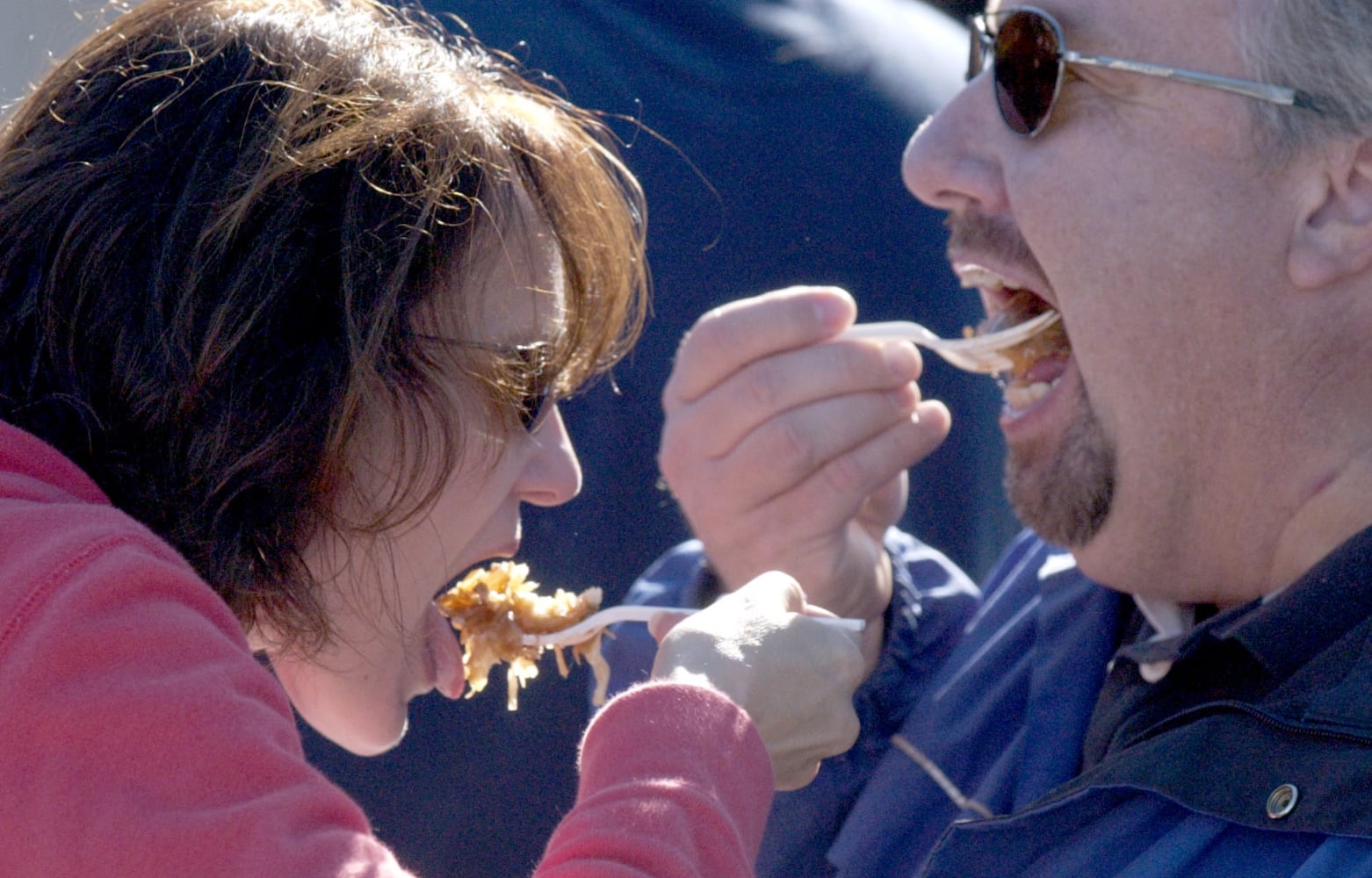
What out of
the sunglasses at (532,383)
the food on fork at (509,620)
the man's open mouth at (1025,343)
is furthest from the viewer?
the man's open mouth at (1025,343)

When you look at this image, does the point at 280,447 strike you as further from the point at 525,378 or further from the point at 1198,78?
the point at 1198,78

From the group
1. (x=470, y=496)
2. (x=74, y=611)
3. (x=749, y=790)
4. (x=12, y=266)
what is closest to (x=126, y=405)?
(x=12, y=266)

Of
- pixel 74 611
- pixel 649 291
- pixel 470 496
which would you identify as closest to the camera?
pixel 74 611

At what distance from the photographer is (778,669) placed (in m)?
1.52

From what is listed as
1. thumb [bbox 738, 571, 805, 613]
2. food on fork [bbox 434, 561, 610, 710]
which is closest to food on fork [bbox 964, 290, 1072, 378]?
thumb [bbox 738, 571, 805, 613]

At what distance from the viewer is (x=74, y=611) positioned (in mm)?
1183

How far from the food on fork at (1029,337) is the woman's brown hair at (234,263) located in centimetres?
89

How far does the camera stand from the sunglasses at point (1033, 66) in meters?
1.82

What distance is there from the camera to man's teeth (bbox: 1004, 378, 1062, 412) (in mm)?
2055

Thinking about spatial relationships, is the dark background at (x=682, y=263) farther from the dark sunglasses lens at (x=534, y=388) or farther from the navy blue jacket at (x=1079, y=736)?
the dark sunglasses lens at (x=534, y=388)

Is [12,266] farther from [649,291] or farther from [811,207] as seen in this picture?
[811,207]

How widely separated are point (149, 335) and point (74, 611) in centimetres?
37

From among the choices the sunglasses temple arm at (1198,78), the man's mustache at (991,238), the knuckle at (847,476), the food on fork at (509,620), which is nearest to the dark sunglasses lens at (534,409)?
the food on fork at (509,620)

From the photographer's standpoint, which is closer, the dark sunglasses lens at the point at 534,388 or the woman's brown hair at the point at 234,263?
the woman's brown hair at the point at 234,263
